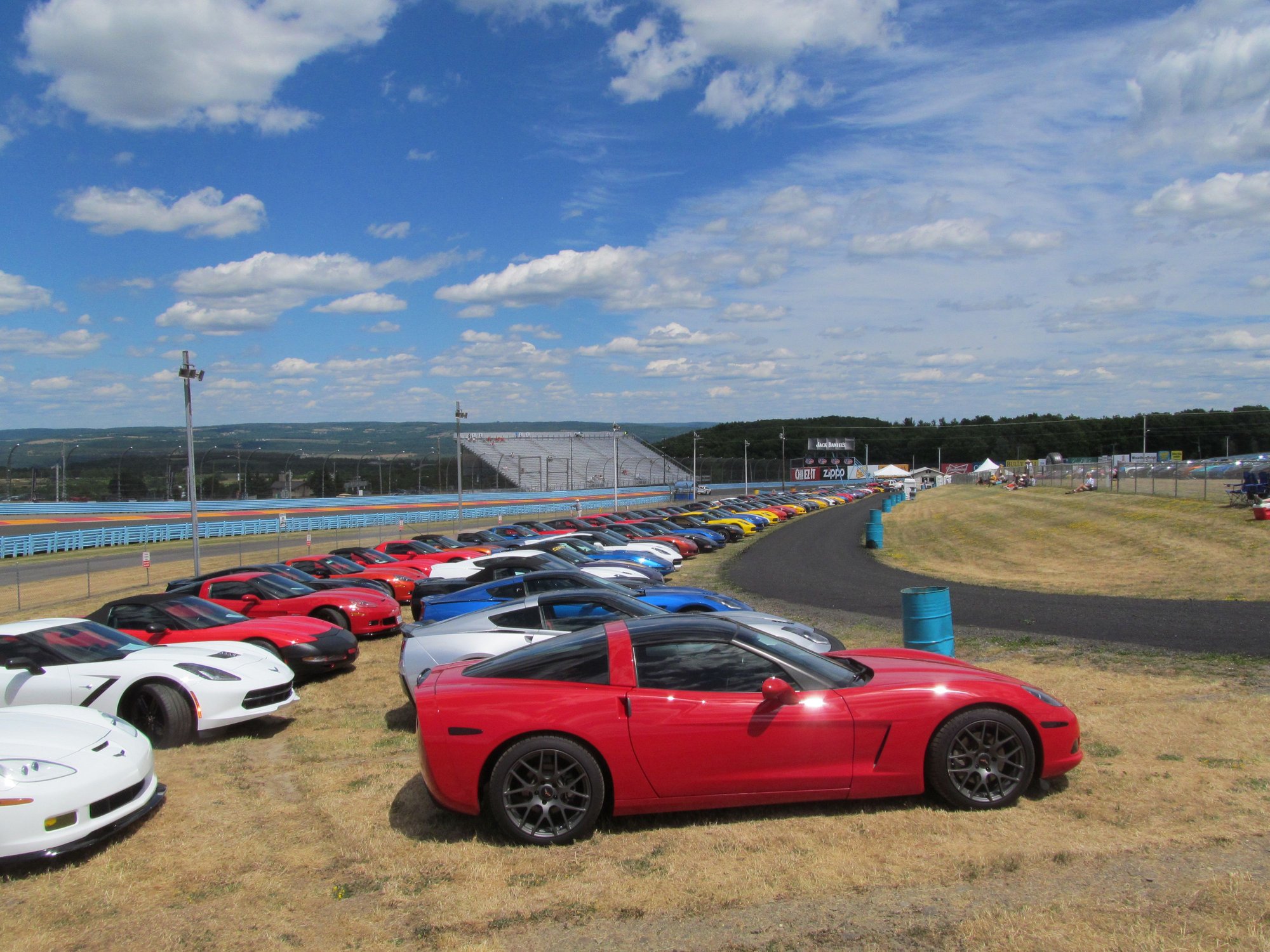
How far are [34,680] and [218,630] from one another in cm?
259

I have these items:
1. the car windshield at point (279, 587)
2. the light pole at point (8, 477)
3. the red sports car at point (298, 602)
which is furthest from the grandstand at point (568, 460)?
the red sports car at point (298, 602)

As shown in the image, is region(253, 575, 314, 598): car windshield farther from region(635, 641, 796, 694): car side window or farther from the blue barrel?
region(635, 641, 796, 694): car side window

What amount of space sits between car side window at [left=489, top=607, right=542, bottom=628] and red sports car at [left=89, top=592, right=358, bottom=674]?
2808 mm

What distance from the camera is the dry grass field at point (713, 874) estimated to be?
391 cm

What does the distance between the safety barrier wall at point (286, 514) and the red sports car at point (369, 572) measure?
9035 millimetres

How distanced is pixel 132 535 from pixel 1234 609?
4401 cm

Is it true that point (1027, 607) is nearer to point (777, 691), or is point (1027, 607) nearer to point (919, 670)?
point (919, 670)

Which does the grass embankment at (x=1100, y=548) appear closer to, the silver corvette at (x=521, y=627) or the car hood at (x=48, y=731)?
the silver corvette at (x=521, y=627)

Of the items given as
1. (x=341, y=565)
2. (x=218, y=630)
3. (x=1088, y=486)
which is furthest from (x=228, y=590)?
(x=1088, y=486)

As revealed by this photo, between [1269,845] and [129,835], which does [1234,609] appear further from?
[129,835]

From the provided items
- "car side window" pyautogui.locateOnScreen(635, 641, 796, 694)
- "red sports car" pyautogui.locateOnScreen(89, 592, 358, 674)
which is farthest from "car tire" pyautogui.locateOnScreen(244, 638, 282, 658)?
"car side window" pyautogui.locateOnScreen(635, 641, 796, 694)

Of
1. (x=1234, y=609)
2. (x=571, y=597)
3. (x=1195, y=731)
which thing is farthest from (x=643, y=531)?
(x=1195, y=731)

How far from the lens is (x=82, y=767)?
5.23 m

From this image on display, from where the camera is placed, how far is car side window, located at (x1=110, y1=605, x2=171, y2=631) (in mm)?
10172
